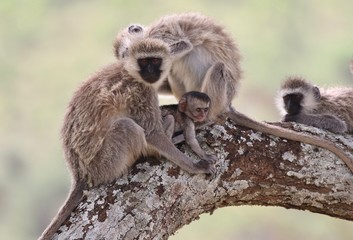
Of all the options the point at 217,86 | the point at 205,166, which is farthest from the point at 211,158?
the point at 217,86

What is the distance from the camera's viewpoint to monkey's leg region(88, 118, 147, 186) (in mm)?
6676

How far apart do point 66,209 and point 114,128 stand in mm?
698

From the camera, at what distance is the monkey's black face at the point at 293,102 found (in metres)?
8.41

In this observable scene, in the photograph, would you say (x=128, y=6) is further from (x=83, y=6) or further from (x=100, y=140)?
(x=100, y=140)

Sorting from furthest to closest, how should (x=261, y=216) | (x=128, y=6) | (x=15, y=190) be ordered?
(x=128, y=6), (x=15, y=190), (x=261, y=216)

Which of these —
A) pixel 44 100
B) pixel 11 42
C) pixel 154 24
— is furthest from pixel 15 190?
pixel 154 24

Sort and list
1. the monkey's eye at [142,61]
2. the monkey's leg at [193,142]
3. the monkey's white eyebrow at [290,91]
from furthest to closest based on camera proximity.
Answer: the monkey's white eyebrow at [290,91], the monkey's eye at [142,61], the monkey's leg at [193,142]

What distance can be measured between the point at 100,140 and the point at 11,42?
2345cm

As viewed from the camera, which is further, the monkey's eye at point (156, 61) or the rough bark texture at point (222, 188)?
the monkey's eye at point (156, 61)

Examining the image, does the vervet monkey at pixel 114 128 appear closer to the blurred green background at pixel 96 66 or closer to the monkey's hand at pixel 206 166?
the monkey's hand at pixel 206 166

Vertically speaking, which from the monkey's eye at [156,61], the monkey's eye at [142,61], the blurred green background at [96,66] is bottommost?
the monkey's eye at [142,61]

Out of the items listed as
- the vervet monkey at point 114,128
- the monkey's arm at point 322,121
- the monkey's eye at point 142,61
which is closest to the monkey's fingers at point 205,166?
the vervet monkey at point 114,128

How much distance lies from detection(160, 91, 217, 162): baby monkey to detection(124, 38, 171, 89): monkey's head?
0.21 meters

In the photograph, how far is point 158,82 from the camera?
727 cm
